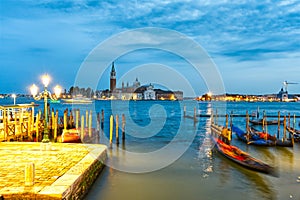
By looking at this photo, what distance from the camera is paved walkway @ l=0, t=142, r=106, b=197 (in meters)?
6.02

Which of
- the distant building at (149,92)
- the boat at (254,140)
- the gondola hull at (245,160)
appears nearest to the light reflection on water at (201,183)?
the gondola hull at (245,160)

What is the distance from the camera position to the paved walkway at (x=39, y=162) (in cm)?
602

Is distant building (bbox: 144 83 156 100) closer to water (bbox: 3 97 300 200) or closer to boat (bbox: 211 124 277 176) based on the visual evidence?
water (bbox: 3 97 300 200)

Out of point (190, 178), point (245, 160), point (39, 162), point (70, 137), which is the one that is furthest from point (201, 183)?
point (70, 137)

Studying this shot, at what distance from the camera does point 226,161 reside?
1310cm

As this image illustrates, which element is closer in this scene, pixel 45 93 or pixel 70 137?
pixel 45 93

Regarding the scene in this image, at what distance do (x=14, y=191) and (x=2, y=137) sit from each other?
7874mm

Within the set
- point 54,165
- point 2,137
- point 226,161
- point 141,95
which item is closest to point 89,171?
point 54,165

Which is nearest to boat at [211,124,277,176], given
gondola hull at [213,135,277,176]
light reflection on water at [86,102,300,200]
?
gondola hull at [213,135,277,176]

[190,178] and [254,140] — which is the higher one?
[254,140]

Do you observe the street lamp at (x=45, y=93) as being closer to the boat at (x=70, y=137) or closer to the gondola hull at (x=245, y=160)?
the boat at (x=70, y=137)

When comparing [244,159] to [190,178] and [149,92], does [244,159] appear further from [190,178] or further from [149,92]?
[149,92]

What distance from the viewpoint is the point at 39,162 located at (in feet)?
26.3

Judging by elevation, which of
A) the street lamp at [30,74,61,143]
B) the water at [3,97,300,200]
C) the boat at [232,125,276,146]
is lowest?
the water at [3,97,300,200]
